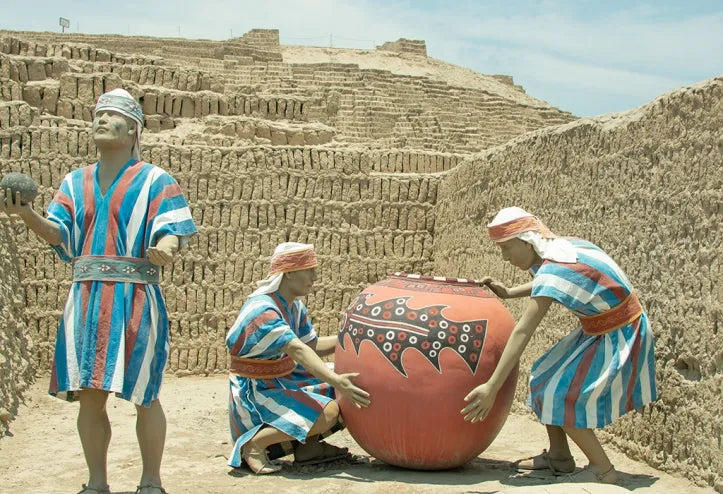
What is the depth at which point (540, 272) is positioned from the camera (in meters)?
4.33

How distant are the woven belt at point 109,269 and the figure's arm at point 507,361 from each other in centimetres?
162

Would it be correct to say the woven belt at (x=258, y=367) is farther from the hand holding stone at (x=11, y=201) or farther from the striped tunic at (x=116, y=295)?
the hand holding stone at (x=11, y=201)

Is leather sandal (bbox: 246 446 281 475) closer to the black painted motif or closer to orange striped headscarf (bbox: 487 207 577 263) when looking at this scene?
the black painted motif

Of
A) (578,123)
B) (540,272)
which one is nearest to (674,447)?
(540,272)

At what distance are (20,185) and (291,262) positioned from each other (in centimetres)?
157

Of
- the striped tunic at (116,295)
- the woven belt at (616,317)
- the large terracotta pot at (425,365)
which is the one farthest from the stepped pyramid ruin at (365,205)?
the striped tunic at (116,295)

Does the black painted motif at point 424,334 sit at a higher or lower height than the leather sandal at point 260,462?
higher

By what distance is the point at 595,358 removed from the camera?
431 cm

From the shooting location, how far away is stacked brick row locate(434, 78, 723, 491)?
4.36 m

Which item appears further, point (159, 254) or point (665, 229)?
point (665, 229)

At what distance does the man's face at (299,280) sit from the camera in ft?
16.6

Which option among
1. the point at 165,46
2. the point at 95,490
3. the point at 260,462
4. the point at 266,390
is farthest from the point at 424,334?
the point at 165,46

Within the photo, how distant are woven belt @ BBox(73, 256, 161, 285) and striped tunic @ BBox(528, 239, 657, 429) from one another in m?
1.79

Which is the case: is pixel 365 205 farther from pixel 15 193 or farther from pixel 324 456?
pixel 15 193
